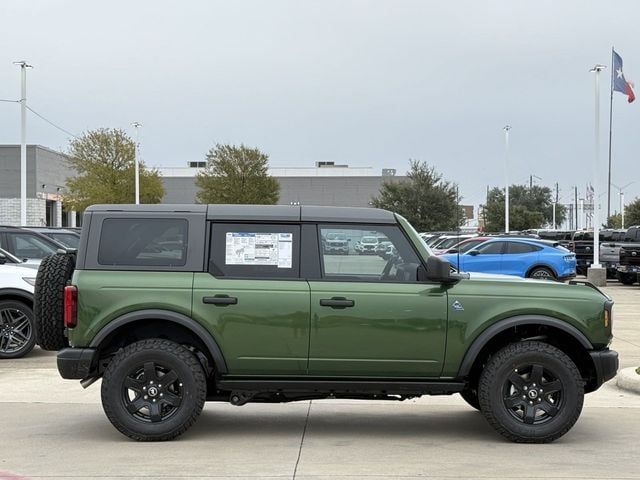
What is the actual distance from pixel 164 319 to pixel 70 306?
2.40 feet

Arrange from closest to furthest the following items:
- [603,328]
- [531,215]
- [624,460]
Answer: [624,460], [603,328], [531,215]

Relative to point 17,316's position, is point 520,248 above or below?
above

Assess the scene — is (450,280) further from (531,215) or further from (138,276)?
(531,215)

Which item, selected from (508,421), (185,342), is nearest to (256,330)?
(185,342)

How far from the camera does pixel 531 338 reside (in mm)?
6602

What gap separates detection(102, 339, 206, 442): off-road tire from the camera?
623 cm

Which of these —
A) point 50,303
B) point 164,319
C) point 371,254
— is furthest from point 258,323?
point 50,303

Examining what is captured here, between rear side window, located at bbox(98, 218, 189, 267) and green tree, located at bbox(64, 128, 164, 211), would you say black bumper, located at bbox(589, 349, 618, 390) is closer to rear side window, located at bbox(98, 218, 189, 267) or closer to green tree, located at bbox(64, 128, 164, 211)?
rear side window, located at bbox(98, 218, 189, 267)

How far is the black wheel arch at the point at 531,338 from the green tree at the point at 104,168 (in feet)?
151

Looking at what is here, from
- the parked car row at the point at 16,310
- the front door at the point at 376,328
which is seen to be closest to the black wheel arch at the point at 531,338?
the front door at the point at 376,328

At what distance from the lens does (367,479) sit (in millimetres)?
5426

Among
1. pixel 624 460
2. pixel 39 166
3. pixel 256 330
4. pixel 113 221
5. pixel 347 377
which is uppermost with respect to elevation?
pixel 39 166

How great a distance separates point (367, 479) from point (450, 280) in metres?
1.75

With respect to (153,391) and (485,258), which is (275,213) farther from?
(485,258)
